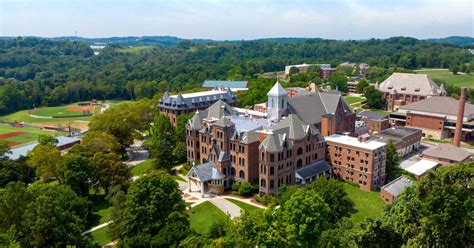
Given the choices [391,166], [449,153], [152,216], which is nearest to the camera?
[152,216]

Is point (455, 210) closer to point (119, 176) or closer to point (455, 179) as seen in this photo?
point (455, 179)

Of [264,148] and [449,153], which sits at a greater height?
[264,148]

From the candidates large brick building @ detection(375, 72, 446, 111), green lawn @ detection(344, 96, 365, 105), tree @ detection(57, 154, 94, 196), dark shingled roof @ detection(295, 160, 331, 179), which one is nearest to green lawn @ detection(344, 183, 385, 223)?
dark shingled roof @ detection(295, 160, 331, 179)

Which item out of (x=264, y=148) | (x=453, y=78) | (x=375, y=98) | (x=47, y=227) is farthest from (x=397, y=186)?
(x=453, y=78)

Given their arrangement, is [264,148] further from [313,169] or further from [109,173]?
[109,173]

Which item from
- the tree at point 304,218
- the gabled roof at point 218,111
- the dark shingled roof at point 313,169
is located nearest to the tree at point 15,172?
the gabled roof at point 218,111

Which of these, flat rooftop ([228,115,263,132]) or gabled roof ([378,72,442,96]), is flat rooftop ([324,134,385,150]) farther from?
gabled roof ([378,72,442,96])
